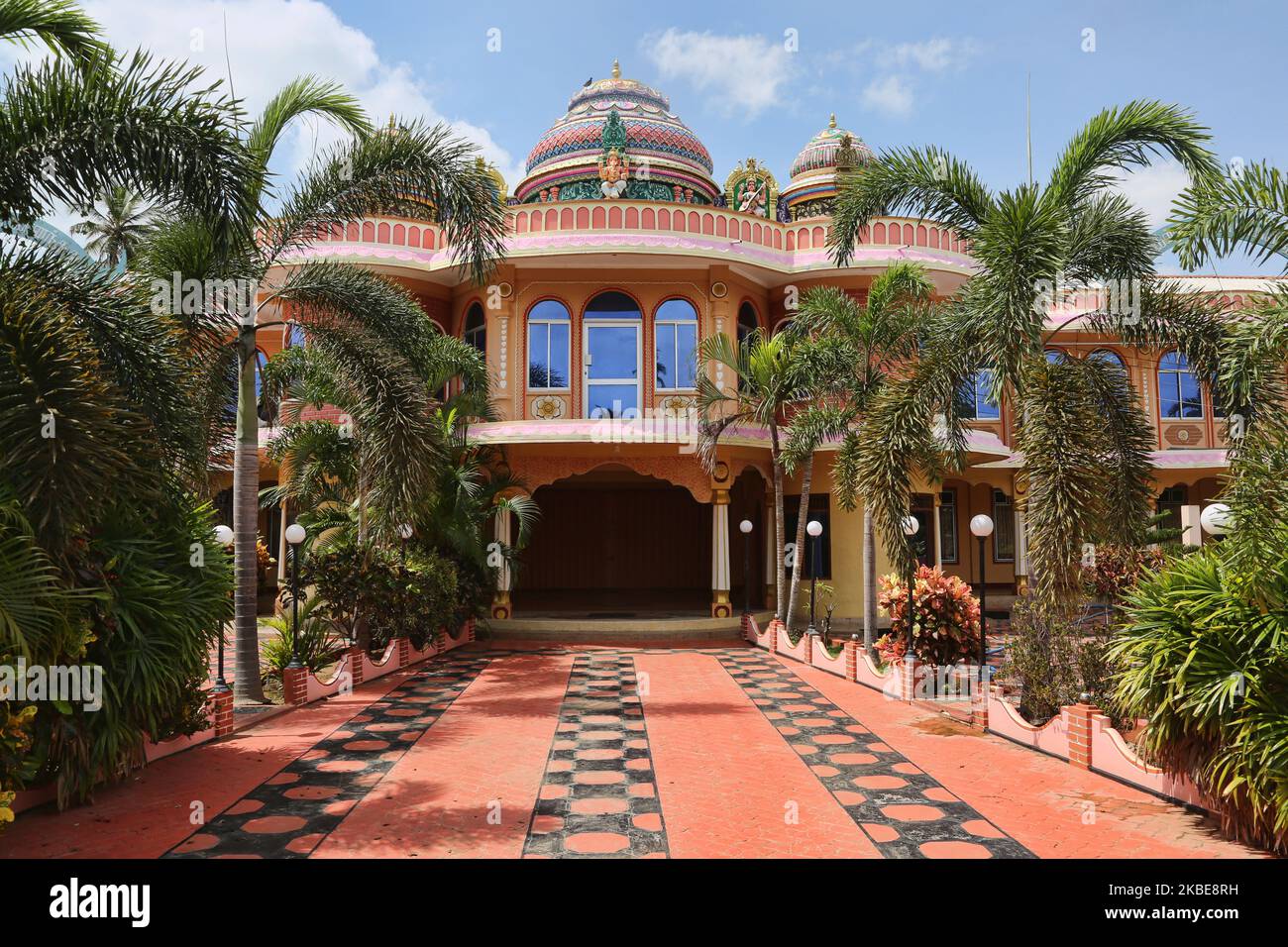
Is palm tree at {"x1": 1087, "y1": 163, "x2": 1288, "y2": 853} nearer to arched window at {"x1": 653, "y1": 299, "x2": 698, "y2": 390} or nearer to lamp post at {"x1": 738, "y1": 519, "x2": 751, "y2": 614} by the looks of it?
lamp post at {"x1": 738, "y1": 519, "x2": 751, "y2": 614}

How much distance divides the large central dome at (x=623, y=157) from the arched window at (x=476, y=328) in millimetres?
4723

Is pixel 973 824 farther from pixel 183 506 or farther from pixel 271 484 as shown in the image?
pixel 271 484

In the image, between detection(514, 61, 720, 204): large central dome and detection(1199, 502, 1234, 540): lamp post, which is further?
detection(514, 61, 720, 204): large central dome

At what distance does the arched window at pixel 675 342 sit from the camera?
16375 mm

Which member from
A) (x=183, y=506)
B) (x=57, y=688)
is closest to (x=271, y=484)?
(x=183, y=506)

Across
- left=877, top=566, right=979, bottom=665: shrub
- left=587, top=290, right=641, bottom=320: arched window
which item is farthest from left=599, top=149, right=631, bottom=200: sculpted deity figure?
left=877, top=566, right=979, bottom=665: shrub

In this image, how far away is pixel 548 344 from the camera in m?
16.4

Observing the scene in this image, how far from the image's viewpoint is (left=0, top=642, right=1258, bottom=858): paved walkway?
17.4ft

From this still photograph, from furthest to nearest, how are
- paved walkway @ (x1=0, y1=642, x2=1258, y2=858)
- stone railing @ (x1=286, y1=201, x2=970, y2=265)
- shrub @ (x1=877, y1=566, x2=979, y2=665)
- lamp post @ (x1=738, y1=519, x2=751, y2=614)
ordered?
1. stone railing @ (x1=286, y1=201, x2=970, y2=265)
2. lamp post @ (x1=738, y1=519, x2=751, y2=614)
3. shrub @ (x1=877, y1=566, x2=979, y2=665)
4. paved walkway @ (x1=0, y1=642, x2=1258, y2=858)

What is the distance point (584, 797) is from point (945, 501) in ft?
58.1

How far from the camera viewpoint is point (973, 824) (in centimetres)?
570

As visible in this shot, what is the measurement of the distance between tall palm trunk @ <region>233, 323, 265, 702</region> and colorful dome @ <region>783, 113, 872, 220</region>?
15.6m

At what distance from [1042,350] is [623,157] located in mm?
13944

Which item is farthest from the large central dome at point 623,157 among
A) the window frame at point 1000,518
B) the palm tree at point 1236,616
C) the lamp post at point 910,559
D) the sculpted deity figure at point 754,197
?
the palm tree at point 1236,616
